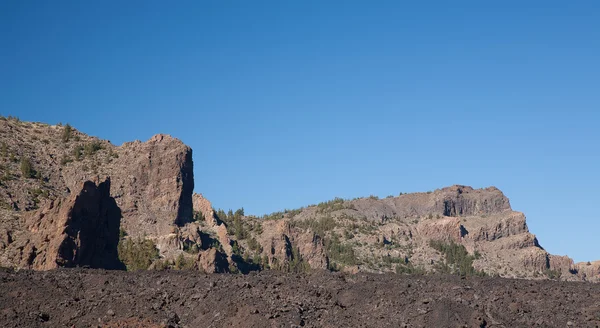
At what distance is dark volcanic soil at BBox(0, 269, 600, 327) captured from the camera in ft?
180

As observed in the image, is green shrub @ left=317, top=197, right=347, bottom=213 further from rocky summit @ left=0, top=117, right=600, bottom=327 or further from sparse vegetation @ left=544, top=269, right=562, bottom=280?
sparse vegetation @ left=544, top=269, right=562, bottom=280

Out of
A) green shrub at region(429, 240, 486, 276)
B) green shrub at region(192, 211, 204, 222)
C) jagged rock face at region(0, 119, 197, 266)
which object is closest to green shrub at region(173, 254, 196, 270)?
jagged rock face at region(0, 119, 197, 266)

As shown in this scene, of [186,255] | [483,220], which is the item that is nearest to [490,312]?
[186,255]

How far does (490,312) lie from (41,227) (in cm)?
4376

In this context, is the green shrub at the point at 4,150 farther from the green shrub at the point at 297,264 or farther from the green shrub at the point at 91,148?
the green shrub at the point at 297,264

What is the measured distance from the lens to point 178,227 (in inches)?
4274

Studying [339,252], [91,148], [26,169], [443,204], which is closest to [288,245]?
[339,252]

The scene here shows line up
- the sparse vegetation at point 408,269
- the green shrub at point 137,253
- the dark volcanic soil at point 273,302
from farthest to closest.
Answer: the sparse vegetation at point 408,269
the green shrub at point 137,253
the dark volcanic soil at point 273,302

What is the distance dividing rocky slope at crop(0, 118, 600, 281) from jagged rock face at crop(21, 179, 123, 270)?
0.34ft

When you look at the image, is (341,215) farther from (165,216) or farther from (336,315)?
(336,315)

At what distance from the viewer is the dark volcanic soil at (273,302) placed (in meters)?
54.8

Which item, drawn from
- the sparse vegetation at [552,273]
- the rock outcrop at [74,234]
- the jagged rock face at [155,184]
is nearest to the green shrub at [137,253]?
the jagged rock face at [155,184]

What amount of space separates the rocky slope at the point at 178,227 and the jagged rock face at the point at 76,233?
0.34 ft

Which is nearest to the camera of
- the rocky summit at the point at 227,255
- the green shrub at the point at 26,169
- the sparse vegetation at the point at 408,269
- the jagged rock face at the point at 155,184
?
the rocky summit at the point at 227,255
